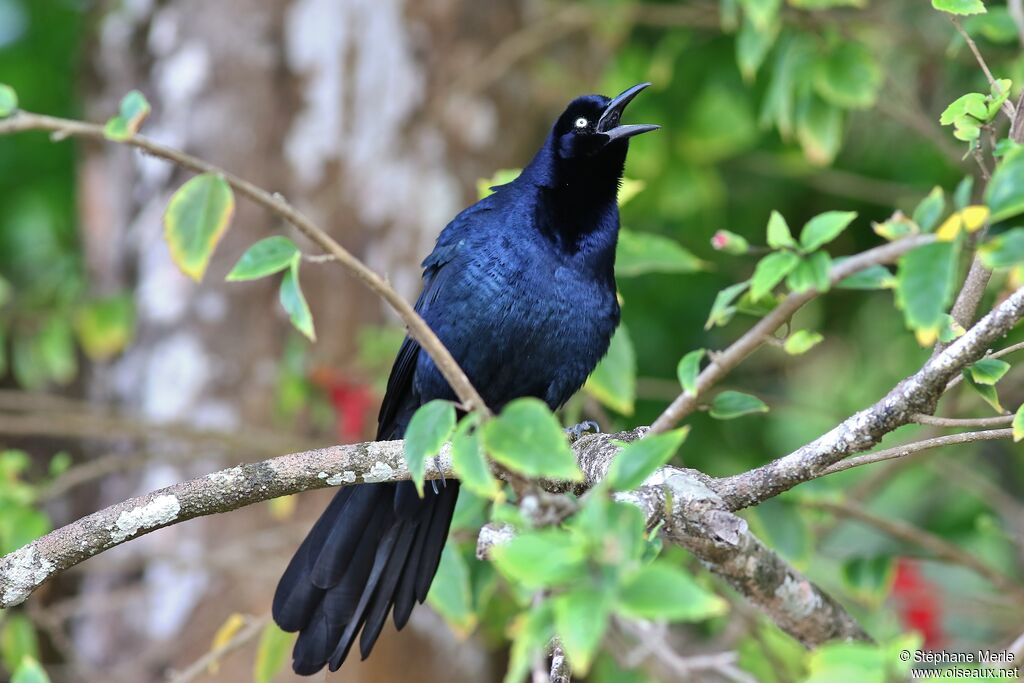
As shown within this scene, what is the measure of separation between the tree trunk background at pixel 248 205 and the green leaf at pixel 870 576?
5.68 feet

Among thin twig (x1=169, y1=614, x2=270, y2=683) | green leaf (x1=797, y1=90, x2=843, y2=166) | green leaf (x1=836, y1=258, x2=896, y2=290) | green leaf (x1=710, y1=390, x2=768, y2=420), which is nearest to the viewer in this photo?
green leaf (x1=836, y1=258, x2=896, y2=290)

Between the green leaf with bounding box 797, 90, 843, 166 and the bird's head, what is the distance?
72 cm

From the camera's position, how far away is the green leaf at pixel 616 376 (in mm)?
3295

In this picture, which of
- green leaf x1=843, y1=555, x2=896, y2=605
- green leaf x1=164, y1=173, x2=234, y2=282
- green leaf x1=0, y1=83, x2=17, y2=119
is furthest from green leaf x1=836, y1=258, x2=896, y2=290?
green leaf x1=843, y1=555, x2=896, y2=605

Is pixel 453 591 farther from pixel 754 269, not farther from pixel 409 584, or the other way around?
pixel 754 269

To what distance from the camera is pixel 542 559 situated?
1296 millimetres

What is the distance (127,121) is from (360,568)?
6.22 ft

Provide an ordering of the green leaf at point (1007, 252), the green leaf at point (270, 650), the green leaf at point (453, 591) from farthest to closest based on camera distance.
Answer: the green leaf at point (270, 650) → the green leaf at point (453, 591) → the green leaf at point (1007, 252)

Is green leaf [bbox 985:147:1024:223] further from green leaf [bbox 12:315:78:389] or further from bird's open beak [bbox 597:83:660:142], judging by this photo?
green leaf [bbox 12:315:78:389]

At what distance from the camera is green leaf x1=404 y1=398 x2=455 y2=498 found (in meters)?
1.59

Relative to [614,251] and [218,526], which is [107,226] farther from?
[614,251]

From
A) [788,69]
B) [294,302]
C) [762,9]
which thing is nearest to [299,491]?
[294,302]

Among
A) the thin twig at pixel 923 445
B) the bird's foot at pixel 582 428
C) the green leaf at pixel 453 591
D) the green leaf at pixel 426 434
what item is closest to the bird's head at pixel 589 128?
the bird's foot at pixel 582 428

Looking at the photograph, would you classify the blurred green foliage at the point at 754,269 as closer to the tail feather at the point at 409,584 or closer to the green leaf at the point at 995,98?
the green leaf at the point at 995,98
